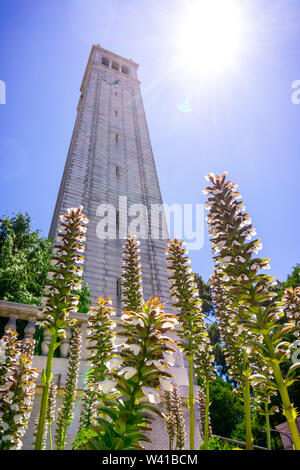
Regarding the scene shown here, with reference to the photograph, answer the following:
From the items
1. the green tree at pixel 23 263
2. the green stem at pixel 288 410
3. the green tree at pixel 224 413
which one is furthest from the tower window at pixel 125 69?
the green stem at pixel 288 410

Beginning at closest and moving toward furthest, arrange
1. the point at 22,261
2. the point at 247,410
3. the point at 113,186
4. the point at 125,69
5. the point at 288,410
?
the point at 288,410, the point at 247,410, the point at 22,261, the point at 113,186, the point at 125,69

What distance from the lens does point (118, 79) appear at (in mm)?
35844

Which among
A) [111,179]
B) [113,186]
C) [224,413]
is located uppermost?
[111,179]

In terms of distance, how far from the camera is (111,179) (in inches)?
869

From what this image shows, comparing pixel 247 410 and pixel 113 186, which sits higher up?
pixel 113 186

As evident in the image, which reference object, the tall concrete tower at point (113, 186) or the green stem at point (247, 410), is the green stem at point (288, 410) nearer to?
the green stem at point (247, 410)

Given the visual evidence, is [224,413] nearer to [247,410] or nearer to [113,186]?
[113,186]

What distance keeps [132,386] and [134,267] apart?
84.2 inches

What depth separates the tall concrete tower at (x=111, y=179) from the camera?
55.1ft

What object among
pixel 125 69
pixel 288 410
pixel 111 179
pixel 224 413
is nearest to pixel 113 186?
pixel 111 179

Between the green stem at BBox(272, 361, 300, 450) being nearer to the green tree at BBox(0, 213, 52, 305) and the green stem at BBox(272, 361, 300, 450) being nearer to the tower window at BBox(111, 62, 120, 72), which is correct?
the green tree at BBox(0, 213, 52, 305)

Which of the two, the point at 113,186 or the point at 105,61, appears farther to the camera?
the point at 105,61
